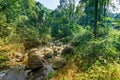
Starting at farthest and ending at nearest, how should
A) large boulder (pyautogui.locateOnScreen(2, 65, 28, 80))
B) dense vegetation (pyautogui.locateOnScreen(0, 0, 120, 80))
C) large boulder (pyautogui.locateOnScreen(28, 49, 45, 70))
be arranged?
large boulder (pyautogui.locateOnScreen(28, 49, 45, 70)) < large boulder (pyautogui.locateOnScreen(2, 65, 28, 80)) < dense vegetation (pyautogui.locateOnScreen(0, 0, 120, 80))

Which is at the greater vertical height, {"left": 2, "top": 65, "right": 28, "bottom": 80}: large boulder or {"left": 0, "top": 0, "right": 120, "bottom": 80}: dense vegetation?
{"left": 0, "top": 0, "right": 120, "bottom": 80}: dense vegetation

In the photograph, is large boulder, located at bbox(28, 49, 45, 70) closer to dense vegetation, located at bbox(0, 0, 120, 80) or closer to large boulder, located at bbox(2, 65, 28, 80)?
large boulder, located at bbox(2, 65, 28, 80)

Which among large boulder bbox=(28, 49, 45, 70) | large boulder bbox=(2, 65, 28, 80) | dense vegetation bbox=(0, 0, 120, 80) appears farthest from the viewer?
large boulder bbox=(28, 49, 45, 70)

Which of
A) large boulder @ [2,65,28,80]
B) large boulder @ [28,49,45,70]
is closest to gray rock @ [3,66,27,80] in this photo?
large boulder @ [2,65,28,80]

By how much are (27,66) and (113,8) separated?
15.1 m

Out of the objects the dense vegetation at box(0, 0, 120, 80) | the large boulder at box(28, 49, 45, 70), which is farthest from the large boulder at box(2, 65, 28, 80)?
the dense vegetation at box(0, 0, 120, 80)

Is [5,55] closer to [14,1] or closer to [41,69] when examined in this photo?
[41,69]

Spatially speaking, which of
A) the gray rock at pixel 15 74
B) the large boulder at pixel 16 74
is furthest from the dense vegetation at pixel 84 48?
the gray rock at pixel 15 74

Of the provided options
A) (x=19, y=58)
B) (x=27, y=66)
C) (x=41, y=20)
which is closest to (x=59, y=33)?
(x=41, y=20)

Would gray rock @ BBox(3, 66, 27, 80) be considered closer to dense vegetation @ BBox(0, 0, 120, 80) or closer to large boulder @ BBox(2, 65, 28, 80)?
large boulder @ BBox(2, 65, 28, 80)

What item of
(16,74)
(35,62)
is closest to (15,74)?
(16,74)

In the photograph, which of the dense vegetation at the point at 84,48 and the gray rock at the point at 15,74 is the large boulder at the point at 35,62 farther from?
the dense vegetation at the point at 84,48

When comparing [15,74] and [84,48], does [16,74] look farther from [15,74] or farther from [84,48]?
[84,48]

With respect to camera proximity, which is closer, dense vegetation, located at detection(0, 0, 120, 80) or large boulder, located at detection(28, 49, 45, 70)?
dense vegetation, located at detection(0, 0, 120, 80)
